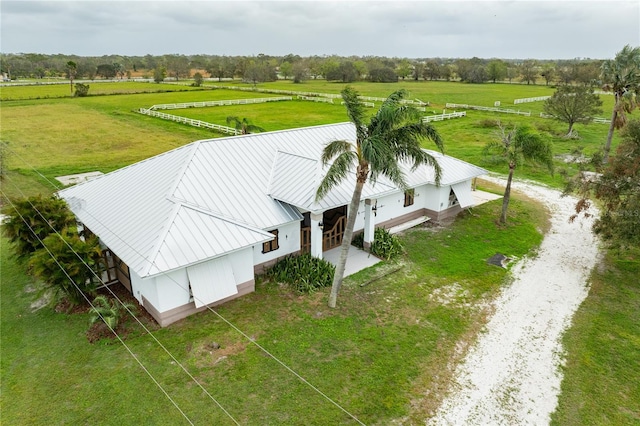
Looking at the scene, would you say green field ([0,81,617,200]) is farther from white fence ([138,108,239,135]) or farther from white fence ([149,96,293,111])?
white fence ([149,96,293,111])

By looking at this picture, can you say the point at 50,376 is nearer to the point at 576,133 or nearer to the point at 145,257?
the point at 145,257

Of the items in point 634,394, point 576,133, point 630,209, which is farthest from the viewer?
point 576,133

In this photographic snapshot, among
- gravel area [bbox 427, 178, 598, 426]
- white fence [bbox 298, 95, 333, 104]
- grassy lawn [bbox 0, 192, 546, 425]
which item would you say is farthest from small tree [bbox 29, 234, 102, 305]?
white fence [bbox 298, 95, 333, 104]

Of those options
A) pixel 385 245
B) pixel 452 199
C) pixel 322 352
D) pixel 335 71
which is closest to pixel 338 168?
pixel 322 352

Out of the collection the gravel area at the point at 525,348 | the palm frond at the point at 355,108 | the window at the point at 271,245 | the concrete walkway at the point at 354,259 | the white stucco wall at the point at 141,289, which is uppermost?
the palm frond at the point at 355,108

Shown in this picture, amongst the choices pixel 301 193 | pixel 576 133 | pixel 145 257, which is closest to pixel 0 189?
pixel 145 257

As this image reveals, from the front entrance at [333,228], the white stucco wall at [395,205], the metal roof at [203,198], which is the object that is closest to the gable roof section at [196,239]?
the metal roof at [203,198]

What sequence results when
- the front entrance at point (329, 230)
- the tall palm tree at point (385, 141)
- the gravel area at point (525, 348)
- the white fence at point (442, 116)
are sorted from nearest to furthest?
the gravel area at point (525, 348)
the tall palm tree at point (385, 141)
the front entrance at point (329, 230)
the white fence at point (442, 116)

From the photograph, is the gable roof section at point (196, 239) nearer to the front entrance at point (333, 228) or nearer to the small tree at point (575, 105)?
the front entrance at point (333, 228)
